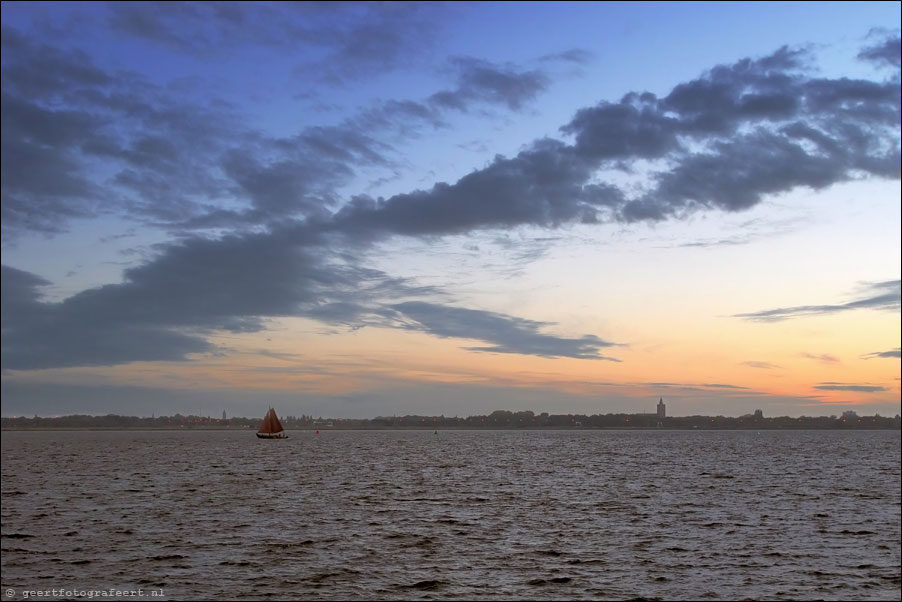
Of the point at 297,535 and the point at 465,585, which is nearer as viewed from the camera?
the point at 465,585

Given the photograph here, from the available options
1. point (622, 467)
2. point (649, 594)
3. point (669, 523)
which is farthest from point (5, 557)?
point (622, 467)

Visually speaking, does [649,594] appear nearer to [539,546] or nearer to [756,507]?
[539,546]

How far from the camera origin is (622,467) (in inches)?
4963

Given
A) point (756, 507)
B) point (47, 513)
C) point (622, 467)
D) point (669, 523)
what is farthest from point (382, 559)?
point (622, 467)

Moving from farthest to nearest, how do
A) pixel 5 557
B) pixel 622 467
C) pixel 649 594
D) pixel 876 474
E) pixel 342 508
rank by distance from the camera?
pixel 622 467 < pixel 876 474 < pixel 342 508 < pixel 5 557 < pixel 649 594

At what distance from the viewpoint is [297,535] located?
2020 inches

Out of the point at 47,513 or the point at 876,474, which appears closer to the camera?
the point at 47,513

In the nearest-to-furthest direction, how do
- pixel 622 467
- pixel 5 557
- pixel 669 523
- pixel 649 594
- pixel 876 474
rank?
pixel 649 594
pixel 5 557
pixel 669 523
pixel 876 474
pixel 622 467

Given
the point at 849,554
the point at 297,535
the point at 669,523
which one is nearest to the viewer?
the point at 849,554

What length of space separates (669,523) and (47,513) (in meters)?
49.4

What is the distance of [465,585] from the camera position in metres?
37.4

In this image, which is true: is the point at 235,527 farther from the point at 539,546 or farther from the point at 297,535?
the point at 539,546

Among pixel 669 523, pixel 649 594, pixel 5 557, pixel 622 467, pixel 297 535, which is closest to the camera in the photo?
pixel 649 594

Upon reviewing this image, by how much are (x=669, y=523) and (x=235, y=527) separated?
32106mm
